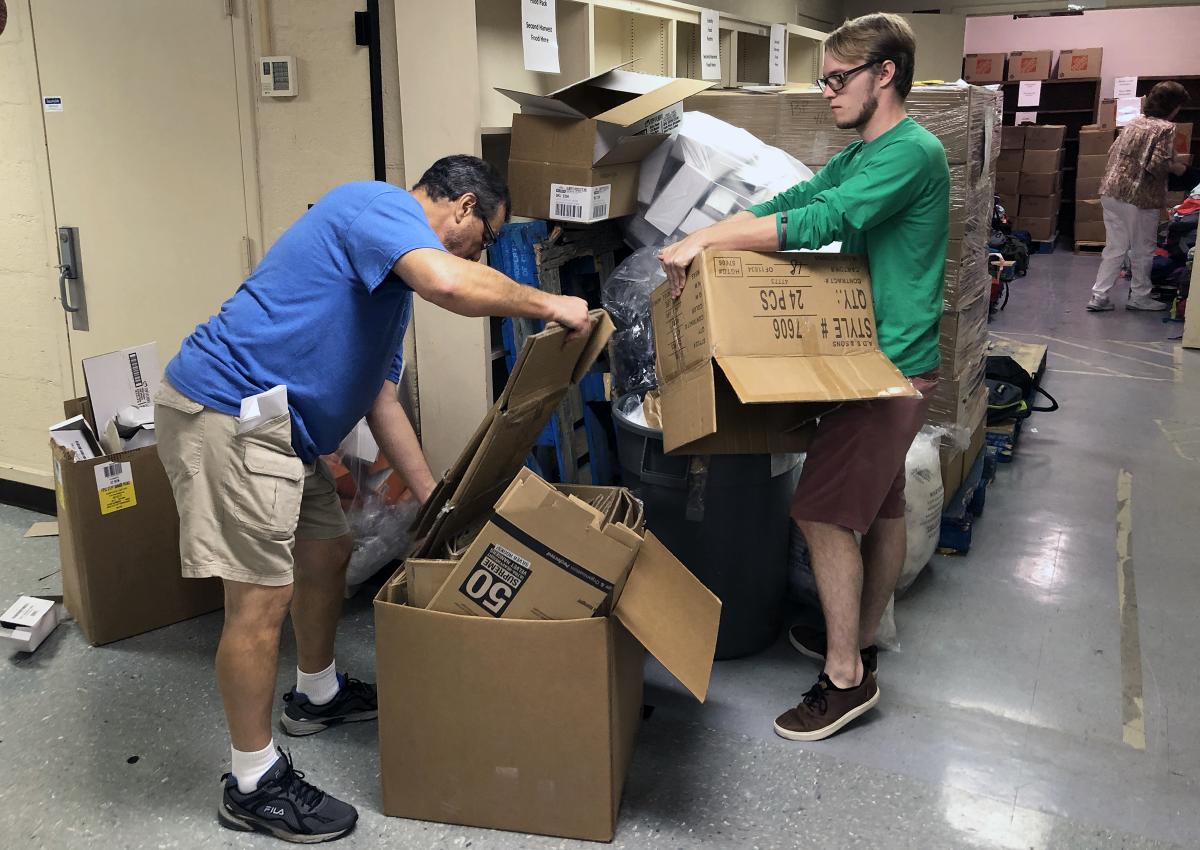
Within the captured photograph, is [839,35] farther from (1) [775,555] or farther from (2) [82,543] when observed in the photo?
(2) [82,543]

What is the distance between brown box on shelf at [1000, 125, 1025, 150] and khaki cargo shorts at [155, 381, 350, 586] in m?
9.84

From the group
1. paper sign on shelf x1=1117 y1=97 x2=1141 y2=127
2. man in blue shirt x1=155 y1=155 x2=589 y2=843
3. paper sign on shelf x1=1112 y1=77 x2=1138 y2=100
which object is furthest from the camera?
paper sign on shelf x1=1112 y1=77 x2=1138 y2=100

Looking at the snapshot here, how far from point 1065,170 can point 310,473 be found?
10.7m

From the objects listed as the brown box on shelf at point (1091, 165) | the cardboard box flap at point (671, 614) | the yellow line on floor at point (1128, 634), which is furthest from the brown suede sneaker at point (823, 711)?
the brown box on shelf at point (1091, 165)

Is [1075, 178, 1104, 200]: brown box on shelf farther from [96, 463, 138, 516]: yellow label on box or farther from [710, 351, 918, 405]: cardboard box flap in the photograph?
[96, 463, 138, 516]: yellow label on box

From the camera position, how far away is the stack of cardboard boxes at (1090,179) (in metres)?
10.0

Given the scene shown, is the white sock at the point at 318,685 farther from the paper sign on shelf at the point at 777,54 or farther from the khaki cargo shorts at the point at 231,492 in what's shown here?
the paper sign on shelf at the point at 777,54

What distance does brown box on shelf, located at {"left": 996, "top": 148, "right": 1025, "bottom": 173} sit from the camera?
10086 mm

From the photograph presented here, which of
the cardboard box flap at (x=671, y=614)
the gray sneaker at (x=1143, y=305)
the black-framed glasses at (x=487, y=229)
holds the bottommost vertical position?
the gray sneaker at (x=1143, y=305)

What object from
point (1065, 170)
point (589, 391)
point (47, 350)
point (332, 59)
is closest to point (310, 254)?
point (332, 59)

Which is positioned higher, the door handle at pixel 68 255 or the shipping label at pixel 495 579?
the door handle at pixel 68 255

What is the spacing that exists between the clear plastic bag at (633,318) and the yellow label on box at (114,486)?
1342 mm

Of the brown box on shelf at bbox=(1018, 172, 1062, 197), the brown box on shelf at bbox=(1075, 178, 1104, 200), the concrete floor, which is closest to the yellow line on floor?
the concrete floor

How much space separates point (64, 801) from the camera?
6.81 ft
